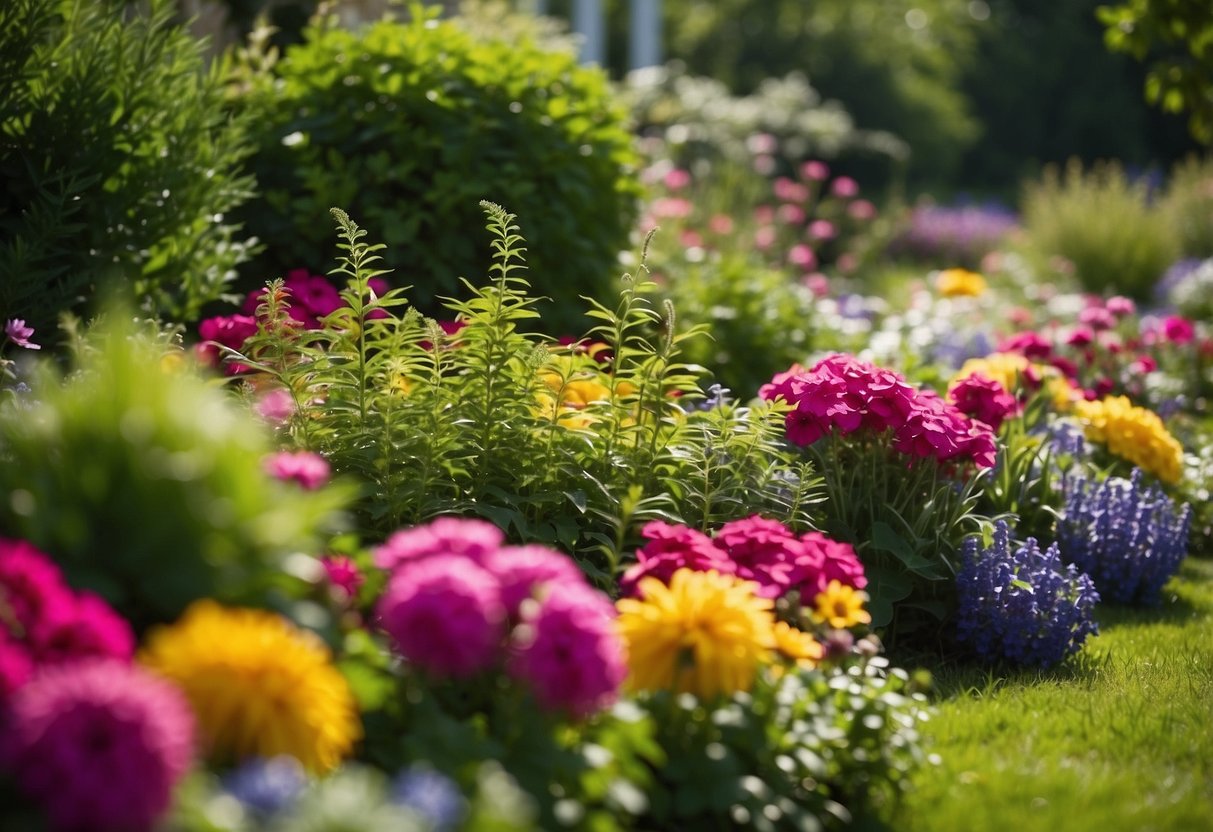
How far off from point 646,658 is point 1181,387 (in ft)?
16.4

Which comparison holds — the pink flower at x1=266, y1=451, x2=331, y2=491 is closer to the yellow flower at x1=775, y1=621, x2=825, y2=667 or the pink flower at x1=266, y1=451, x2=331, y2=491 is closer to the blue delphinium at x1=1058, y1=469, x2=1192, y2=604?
the yellow flower at x1=775, y1=621, x2=825, y2=667

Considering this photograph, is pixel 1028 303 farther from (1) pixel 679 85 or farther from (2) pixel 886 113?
(2) pixel 886 113

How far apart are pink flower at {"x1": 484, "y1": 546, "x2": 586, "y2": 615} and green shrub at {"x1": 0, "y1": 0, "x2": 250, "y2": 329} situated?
7.43 ft

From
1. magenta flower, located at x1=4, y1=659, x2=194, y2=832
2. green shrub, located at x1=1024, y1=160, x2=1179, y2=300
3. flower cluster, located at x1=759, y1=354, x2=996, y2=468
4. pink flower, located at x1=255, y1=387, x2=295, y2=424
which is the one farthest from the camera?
green shrub, located at x1=1024, y1=160, x2=1179, y2=300

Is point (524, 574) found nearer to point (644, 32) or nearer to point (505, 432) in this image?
point (505, 432)

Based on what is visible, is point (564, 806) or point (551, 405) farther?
point (551, 405)

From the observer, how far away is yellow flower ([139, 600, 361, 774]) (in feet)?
5.73

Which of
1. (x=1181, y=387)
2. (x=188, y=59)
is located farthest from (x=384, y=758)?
(x=1181, y=387)

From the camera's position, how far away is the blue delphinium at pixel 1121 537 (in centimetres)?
428

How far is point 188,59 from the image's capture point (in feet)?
14.6

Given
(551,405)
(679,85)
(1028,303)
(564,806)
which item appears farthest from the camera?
(679,85)

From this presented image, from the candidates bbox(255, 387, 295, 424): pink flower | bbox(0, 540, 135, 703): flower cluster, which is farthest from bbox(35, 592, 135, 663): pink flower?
bbox(255, 387, 295, 424): pink flower

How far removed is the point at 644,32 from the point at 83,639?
588 inches

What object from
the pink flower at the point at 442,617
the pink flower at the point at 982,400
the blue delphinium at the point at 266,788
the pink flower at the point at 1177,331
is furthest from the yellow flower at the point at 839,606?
the pink flower at the point at 1177,331
